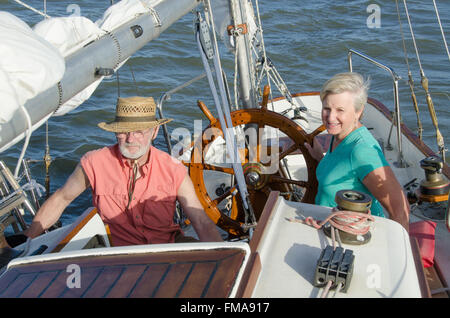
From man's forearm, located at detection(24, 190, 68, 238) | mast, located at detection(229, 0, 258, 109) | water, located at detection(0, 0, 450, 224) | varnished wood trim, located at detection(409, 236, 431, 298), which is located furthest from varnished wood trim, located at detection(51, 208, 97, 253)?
water, located at detection(0, 0, 450, 224)

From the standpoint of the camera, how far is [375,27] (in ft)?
Result: 32.4

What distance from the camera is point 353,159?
2.02 metres

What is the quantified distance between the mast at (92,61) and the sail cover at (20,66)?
0.14 meters

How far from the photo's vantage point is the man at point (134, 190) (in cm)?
226

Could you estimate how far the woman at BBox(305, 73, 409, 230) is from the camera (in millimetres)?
1947

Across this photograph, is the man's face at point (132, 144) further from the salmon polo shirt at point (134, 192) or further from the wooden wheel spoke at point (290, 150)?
the wooden wheel spoke at point (290, 150)

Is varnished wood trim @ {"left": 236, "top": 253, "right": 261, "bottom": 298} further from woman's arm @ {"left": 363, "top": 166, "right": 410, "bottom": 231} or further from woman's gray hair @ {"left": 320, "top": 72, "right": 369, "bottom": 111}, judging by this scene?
woman's gray hair @ {"left": 320, "top": 72, "right": 369, "bottom": 111}

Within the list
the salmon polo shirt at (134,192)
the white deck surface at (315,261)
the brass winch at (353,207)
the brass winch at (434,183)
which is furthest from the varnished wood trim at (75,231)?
the brass winch at (434,183)

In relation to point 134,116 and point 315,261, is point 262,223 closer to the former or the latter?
point 315,261

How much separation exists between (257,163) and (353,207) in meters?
1.49

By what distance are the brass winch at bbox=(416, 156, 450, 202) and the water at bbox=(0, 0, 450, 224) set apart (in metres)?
3.22

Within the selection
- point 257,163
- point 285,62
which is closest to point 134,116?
point 257,163

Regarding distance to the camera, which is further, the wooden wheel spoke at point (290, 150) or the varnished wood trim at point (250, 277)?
the wooden wheel spoke at point (290, 150)
